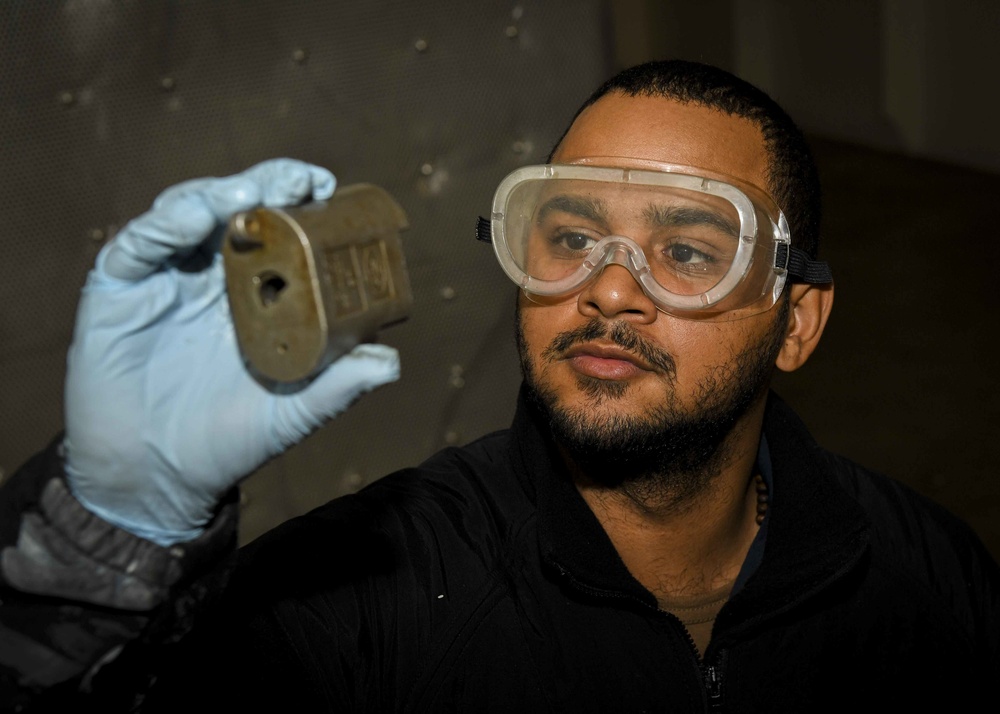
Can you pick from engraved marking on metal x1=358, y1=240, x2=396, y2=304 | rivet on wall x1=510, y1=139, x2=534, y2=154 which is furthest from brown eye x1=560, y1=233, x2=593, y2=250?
rivet on wall x1=510, y1=139, x2=534, y2=154

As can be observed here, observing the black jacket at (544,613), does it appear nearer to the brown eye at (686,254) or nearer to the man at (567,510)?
the man at (567,510)

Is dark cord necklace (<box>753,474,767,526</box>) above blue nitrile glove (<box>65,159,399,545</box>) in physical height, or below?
below

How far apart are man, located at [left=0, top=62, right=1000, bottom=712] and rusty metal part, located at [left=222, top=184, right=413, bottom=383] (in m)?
0.08

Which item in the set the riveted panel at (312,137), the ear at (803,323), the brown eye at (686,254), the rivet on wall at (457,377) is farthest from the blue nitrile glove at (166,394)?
the rivet on wall at (457,377)

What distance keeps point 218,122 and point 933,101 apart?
17.4 ft

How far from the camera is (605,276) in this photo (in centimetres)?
175

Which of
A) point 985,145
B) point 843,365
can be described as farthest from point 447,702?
point 985,145

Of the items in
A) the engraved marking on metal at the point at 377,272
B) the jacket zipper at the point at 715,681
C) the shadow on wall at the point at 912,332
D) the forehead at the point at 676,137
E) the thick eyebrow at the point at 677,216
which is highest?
the engraved marking on metal at the point at 377,272

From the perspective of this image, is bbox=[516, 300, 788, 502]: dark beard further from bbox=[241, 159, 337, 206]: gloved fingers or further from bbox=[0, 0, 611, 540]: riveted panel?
bbox=[0, 0, 611, 540]: riveted panel

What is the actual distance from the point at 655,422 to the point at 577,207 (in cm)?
39

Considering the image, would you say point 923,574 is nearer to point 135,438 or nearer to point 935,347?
point 135,438

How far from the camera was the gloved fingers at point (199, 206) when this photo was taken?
1.29m

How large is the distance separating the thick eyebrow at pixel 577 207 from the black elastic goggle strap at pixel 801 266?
1.04 ft

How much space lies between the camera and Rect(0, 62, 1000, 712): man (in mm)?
1354
